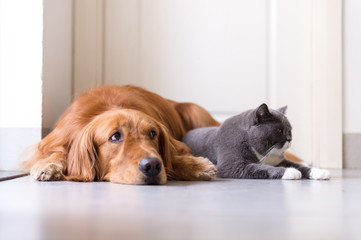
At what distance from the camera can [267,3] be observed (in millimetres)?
2943

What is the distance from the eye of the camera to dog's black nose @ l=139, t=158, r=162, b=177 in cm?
171

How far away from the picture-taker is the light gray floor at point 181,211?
3.13ft

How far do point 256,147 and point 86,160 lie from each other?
28.2 inches

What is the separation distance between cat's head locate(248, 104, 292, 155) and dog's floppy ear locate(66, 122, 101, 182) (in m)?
0.66

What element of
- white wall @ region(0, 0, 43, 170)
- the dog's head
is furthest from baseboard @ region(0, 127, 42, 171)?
the dog's head

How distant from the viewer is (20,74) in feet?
8.16

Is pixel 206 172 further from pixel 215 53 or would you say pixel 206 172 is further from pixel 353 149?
pixel 353 149

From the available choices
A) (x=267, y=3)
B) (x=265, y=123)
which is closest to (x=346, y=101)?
(x=267, y=3)

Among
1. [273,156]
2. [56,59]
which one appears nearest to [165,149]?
[273,156]

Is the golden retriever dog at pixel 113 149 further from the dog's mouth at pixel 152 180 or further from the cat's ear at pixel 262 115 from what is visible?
the cat's ear at pixel 262 115

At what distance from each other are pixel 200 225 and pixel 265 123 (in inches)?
43.2

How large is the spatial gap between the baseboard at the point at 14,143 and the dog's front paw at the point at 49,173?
0.54 metres

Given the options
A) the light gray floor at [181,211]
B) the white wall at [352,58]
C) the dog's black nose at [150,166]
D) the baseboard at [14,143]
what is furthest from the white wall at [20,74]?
the white wall at [352,58]

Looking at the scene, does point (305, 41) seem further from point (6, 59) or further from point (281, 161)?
point (6, 59)
